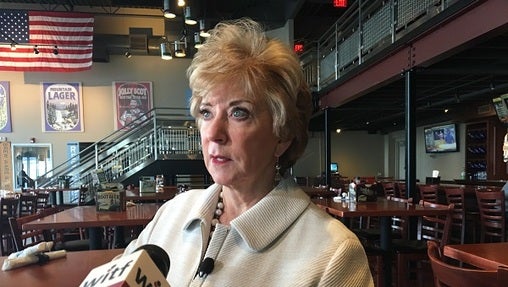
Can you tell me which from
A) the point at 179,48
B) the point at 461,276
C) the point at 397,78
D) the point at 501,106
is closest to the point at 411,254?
the point at 461,276

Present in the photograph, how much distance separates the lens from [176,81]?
45.9 ft

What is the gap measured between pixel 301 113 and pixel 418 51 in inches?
185

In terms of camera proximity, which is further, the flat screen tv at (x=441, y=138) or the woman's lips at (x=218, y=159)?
the flat screen tv at (x=441, y=138)

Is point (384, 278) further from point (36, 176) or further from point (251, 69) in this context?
point (36, 176)

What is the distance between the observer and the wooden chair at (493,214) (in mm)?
4512

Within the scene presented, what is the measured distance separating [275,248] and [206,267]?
0.19 meters

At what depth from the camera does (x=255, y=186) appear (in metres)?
1.10

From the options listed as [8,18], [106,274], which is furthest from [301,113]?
[8,18]

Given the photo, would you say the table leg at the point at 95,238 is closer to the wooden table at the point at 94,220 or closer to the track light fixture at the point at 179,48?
the wooden table at the point at 94,220

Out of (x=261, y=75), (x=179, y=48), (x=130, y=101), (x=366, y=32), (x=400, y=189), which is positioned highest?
(x=179, y=48)

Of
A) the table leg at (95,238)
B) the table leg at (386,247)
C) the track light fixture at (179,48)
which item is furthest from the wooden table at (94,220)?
the track light fixture at (179,48)

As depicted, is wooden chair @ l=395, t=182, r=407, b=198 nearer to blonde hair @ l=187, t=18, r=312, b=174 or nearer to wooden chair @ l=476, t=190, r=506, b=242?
wooden chair @ l=476, t=190, r=506, b=242

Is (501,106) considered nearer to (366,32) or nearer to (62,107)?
(366,32)

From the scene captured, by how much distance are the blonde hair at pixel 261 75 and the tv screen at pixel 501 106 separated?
28.1 ft
